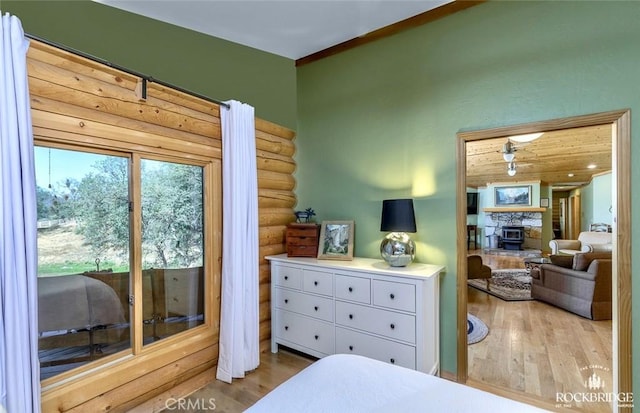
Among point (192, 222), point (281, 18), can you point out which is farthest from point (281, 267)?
point (281, 18)

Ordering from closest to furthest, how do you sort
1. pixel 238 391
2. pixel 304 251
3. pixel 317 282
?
pixel 238 391 < pixel 317 282 < pixel 304 251

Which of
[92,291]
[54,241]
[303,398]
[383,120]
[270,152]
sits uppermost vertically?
[383,120]

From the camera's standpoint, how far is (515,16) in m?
2.30

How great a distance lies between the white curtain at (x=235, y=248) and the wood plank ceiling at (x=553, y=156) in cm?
239

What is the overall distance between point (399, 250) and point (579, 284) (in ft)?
11.4

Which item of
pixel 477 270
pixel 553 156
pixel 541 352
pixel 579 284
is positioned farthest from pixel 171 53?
pixel 553 156

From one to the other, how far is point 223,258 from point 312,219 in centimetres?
115

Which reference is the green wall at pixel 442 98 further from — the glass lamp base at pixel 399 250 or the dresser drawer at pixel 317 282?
the dresser drawer at pixel 317 282

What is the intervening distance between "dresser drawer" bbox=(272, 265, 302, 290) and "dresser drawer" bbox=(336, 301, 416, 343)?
47cm

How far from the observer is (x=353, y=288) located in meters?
2.55

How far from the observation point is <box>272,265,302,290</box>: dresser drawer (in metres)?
2.90

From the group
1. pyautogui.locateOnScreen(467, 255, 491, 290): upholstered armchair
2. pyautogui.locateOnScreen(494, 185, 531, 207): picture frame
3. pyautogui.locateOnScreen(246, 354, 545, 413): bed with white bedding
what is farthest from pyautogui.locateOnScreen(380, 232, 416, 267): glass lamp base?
pyautogui.locateOnScreen(494, 185, 531, 207): picture frame

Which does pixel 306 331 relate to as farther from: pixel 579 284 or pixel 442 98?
pixel 579 284

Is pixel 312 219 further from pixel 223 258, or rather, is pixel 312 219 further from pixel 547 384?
pixel 547 384
